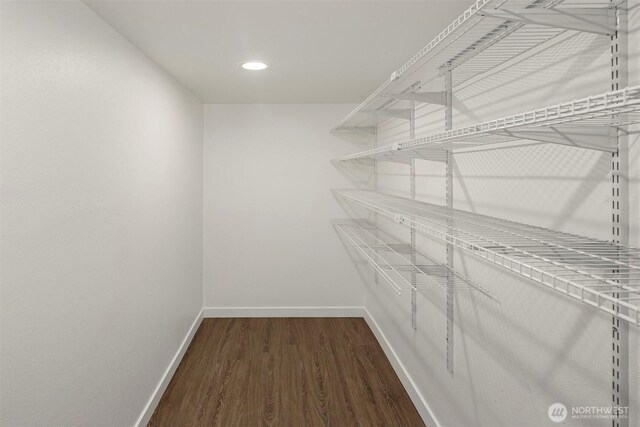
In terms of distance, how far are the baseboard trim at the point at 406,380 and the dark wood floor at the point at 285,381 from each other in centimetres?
4

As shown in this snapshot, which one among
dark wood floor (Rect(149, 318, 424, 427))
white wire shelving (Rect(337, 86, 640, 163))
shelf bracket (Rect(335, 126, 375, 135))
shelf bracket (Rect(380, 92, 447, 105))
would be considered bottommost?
dark wood floor (Rect(149, 318, 424, 427))

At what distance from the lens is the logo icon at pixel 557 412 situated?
1.22 metres

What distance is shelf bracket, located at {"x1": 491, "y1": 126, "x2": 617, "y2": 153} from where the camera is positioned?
3.18ft

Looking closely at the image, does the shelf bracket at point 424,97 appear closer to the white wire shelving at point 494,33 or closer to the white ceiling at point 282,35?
the white wire shelving at point 494,33

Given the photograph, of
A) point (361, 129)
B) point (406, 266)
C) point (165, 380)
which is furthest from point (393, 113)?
point (165, 380)

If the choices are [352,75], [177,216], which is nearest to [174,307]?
[177,216]

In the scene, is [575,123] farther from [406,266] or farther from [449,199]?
[406,266]

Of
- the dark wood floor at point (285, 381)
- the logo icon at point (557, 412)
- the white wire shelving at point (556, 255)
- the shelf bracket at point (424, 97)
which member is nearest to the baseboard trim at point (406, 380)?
the dark wood floor at point (285, 381)

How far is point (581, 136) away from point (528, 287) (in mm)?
550

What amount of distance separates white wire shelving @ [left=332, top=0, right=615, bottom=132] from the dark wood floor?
5.68ft

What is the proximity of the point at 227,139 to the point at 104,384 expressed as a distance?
254cm

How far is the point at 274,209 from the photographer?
4016 mm

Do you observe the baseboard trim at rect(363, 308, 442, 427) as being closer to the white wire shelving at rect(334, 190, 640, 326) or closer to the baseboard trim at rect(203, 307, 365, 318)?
the baseboard trim at rect(203, 307, 365, 318)

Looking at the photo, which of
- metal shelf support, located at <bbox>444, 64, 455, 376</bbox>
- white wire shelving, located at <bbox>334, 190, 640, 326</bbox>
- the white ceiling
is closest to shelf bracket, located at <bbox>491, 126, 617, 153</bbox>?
white wire shelving, located at <bbox>334, 190, 640, 326</bbox>
